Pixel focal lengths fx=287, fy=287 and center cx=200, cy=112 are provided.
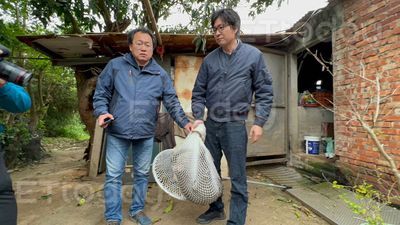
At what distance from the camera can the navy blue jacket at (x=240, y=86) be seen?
7.63 ft

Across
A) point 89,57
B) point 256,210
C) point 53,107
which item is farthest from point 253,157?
point 53,107

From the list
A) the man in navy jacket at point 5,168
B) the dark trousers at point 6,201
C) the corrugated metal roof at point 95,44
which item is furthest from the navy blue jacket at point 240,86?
the corrugated metal roof at point 95,44

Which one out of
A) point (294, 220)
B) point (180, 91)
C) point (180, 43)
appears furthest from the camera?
point (180, 91)

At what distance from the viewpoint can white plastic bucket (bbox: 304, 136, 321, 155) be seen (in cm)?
499

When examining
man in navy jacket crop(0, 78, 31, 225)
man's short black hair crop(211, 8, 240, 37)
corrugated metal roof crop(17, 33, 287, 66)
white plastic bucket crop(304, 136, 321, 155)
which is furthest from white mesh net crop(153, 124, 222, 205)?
white plastic bucket crop(304, 136, 321, 155)

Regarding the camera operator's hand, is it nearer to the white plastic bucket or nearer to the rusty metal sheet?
the rusty metal sheet

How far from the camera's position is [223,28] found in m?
2.32

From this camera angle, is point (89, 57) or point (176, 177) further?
point (89, 57)

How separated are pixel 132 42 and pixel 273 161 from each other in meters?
3.65

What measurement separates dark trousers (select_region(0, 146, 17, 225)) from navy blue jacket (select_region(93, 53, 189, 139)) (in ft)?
3.44

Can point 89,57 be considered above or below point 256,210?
above

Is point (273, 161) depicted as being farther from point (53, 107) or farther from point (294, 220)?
point (53, 107)

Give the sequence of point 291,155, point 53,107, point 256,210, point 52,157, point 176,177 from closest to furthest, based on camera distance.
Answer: point 176,177 → point 256,210 → point 291,155 → point 52,157 → point 53,107

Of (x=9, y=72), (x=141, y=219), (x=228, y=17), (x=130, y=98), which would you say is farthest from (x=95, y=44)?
(x=9, y=72)
